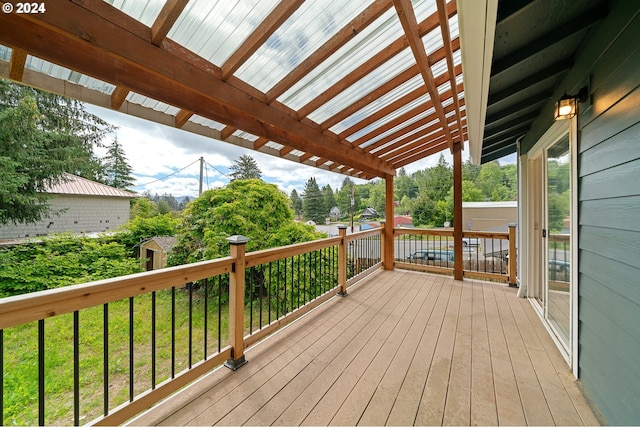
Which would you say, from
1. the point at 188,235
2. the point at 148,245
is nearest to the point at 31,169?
the point at 148,245

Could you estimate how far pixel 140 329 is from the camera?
4.12 metres

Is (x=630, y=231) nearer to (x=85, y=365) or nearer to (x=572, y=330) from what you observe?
(x=572, y=330)

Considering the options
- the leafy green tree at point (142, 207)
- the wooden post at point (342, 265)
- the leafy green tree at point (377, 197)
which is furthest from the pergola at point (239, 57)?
the leafy green tree at point (377, 197)

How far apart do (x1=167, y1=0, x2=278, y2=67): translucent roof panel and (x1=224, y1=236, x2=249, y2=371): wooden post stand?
133 cm

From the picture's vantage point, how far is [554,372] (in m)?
1.83

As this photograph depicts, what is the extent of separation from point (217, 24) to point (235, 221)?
453 centimetres

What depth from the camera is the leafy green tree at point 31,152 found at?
5957 millimetres

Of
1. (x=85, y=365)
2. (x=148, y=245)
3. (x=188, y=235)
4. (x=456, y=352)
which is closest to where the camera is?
(x=456, y=352)

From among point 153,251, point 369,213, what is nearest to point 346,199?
point 369,213

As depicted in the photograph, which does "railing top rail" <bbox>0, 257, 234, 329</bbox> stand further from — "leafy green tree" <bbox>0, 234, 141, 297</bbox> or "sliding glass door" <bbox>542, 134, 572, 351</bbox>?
"leafy green tree" <bbox>0, 234, 141, 297</bbox>

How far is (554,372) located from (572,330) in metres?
0.35

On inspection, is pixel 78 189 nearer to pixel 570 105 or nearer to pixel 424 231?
pixel 424 231

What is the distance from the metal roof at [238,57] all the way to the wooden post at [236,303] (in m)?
1.09

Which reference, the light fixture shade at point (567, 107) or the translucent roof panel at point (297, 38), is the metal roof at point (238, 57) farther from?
the light fixture shade at point (567, 107)
